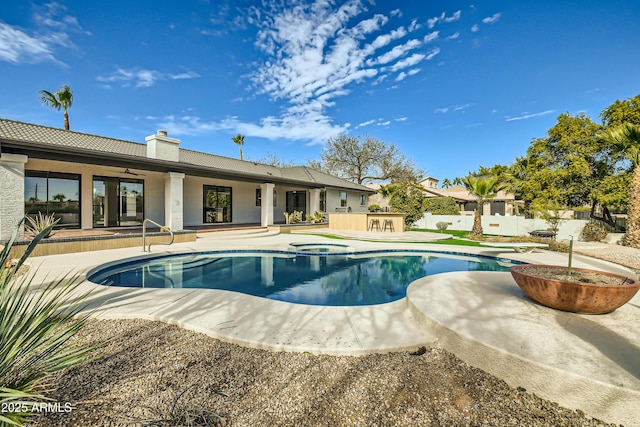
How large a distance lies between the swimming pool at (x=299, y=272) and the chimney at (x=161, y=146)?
20.8 feet

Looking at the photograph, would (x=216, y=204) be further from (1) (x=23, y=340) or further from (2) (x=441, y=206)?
(2) (x=441, y=206)

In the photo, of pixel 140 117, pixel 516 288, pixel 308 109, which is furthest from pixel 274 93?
pixel 516 288

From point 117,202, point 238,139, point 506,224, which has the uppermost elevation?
point 238,139

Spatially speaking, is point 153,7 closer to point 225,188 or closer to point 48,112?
point 225,188

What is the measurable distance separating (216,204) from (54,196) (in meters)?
7.40


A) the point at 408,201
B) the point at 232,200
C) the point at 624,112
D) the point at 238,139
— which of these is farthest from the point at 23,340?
the point at 238,139

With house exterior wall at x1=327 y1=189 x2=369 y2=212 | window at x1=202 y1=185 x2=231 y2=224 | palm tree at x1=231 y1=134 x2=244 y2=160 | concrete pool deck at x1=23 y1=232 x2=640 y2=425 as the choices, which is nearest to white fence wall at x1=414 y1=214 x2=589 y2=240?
house exterior wall at x1=327 y1=189 x2=369 y2=212

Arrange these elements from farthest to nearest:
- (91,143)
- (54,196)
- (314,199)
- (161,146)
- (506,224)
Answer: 1. (314,199)
2. (506,224)
3. (161,146)
4. (91,143)
5. (54,196)

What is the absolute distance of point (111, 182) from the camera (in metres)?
13.1

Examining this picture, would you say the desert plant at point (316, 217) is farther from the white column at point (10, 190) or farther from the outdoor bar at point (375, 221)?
the white column at point (10, 190)

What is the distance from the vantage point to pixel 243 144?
38.4 meters

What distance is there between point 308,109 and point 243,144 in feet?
47.2

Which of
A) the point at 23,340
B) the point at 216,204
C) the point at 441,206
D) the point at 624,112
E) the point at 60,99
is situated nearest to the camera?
the point at 23,340

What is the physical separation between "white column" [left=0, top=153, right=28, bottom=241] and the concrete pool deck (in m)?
4.77
